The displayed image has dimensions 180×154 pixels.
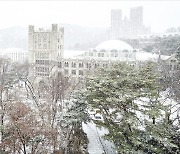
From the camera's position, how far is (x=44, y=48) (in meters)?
57.5

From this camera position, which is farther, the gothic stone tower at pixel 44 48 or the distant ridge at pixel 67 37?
the distant ridge at pixel 67 37

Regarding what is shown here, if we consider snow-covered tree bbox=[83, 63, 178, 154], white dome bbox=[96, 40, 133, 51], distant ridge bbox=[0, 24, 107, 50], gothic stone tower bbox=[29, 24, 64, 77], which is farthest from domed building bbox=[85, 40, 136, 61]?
distant ridge bbox=[0, 24, 107, 50]

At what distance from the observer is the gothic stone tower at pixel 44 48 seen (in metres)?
56.7

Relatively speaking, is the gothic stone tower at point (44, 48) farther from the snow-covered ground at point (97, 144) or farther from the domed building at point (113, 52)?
the snow-covered ground at point (97, 144)

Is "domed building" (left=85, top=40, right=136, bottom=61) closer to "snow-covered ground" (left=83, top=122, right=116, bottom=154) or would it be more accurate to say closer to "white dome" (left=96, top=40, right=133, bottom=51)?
"white dome" (left=96, top=40, right=133, bottom=51)

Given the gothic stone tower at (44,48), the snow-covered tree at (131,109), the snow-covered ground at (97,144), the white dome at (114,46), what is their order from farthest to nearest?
the white dome at (114,46) → the gothic stone tower at (44,48) → the snow-covered ground at (97,144) → the snow-covered tree at (131,109)

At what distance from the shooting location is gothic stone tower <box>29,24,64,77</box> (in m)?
56.7

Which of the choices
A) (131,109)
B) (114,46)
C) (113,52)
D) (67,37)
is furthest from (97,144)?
(67,37)

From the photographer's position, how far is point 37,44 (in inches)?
2288

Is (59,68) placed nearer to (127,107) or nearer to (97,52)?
(97,52)

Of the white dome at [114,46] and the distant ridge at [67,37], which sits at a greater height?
the distant ridge at [67,37]

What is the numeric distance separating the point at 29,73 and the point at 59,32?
34.2ft

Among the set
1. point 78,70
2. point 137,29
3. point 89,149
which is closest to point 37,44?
point 78,70

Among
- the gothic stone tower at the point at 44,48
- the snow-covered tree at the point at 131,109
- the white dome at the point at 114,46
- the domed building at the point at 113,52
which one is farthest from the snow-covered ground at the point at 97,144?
the white dome at the point at 114,46
